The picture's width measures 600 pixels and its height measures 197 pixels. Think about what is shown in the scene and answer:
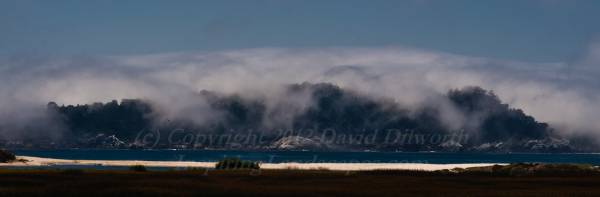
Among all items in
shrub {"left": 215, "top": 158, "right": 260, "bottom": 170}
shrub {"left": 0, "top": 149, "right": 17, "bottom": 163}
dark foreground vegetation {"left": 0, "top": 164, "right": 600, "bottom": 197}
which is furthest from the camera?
shrub {"left": 0, "top": 149, "right": 17, "bottom": 163}

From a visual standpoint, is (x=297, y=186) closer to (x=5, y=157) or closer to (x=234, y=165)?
(x=234, y=165)

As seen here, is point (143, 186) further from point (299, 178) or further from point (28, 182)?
point (299, 178)

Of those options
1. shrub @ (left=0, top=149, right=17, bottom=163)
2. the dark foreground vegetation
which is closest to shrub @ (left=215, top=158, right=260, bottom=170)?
the dark foreground vegetation

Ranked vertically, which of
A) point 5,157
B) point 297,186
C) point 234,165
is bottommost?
point 297,186

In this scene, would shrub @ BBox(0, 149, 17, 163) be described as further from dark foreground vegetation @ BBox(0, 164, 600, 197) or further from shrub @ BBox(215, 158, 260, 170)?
dark foreground vegetation @ BBox(0, 164, 600, 197)

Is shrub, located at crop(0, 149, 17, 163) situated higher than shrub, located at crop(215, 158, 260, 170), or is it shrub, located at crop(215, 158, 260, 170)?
shrub, located at crop(0, 149, 17, 163)

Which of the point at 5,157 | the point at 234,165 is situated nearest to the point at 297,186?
the point at 234,165

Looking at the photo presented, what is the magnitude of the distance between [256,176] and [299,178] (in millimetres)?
5167

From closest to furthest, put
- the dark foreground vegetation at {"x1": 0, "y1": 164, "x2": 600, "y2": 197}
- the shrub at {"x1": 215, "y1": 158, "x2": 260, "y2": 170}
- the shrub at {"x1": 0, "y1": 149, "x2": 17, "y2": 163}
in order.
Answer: the dark foreground vegetation at {"x1": 0, "y1": 164, "x2": 600, "y2": 197}, the shrub at {"x1": 215, "y1": 158, "x2": 260, "y2": 170}, the shrub at {"x1": 0, "y1": 149, "x2": 17, "y2": 163}

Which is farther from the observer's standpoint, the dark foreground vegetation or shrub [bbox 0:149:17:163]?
shrub [bbox 0:149:17:163]

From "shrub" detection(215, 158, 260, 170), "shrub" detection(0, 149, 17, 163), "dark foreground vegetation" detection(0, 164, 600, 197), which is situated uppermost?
"shrub" detection(0, 149, 17, 163)

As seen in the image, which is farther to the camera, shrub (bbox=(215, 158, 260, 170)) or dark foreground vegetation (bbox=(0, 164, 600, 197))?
shrub (bbox=(215, 158, 260, 170))

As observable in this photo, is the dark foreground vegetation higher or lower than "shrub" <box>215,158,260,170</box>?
lower

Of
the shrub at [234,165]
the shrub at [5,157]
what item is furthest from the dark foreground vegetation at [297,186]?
the shrub at [5,157]
